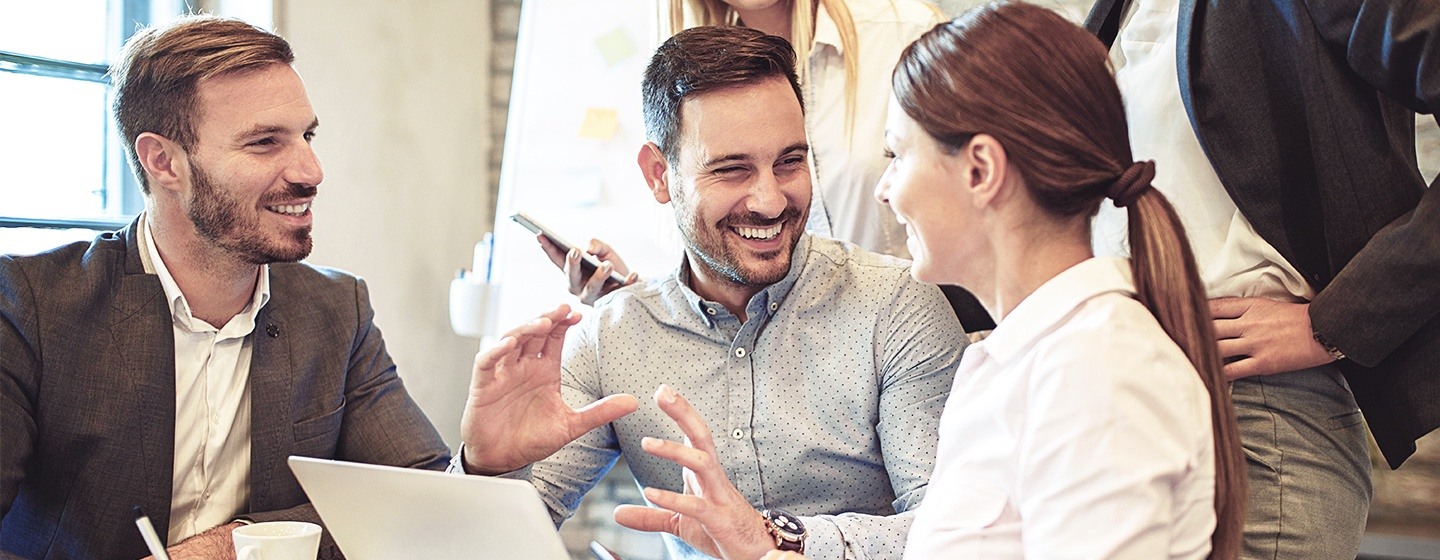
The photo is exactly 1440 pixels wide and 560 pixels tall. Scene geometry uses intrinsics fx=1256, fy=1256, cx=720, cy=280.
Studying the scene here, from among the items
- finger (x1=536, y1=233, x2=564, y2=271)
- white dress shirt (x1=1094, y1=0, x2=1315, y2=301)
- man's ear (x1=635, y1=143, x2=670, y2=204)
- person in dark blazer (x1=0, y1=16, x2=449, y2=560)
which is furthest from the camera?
finger (x1=536, y1=233, x2=564, y2=271)

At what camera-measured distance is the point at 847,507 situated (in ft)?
5.72

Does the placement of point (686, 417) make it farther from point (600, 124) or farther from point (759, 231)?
point (600, 124)

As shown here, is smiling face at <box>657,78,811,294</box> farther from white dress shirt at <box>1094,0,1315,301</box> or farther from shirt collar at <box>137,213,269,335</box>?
shirt collar at <box>137,213,269,335</box>

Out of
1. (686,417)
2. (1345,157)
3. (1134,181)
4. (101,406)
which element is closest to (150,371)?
(101,406)

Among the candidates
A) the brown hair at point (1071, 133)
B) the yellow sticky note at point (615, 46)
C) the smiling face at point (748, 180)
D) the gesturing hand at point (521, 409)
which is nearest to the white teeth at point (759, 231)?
the smiling face at point (748, 180)

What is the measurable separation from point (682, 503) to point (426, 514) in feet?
0.87

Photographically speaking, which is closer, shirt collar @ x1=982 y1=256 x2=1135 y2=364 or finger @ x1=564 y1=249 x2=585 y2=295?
shirt collar @ x1=982 y1=256 x2=1135 y2=364

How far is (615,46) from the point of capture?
3258 mm

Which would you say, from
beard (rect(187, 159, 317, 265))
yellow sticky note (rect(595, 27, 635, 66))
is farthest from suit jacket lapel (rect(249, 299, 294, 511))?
yellow sticky note (rect(595, 27, 635, 66))

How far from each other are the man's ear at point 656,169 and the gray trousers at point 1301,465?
2.83 ft

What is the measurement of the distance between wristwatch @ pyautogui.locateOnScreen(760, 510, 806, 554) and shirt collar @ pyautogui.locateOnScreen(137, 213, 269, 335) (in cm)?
83

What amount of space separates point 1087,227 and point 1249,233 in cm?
32

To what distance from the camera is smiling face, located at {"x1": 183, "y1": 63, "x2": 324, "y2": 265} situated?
1801mm

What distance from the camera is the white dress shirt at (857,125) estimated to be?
2139 mm
